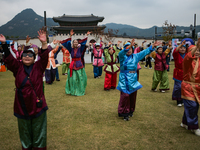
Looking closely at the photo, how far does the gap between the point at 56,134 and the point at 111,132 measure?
112cm

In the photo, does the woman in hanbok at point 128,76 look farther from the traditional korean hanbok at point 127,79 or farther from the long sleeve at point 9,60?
the long sleeve at point 9,60

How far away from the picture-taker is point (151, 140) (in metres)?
3.35

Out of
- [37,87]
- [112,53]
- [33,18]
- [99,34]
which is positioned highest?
[33,18]

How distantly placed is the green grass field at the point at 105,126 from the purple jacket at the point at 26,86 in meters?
0.94

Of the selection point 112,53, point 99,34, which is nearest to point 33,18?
point 99,34

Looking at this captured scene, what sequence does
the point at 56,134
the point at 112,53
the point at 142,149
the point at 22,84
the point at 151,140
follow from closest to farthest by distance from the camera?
1. the point at 22,84
2. the point at 142,149
3. the point at 151,140
4. the point at 56,134
5. the point at 112,53

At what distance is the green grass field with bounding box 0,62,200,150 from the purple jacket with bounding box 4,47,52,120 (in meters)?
0.94

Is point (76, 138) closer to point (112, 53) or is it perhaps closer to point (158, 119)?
point (158, 119)

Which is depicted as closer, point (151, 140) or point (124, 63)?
point (151, 140)

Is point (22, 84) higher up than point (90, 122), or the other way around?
point (22, 84)

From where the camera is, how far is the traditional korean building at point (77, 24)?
42094mm

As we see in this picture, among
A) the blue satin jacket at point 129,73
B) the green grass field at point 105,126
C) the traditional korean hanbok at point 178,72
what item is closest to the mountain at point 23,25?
the green grass field at point 105,126

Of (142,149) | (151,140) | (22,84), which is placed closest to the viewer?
(22,84)

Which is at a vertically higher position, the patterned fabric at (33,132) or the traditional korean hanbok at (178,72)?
the traditional korean hanbok at (178,72)
